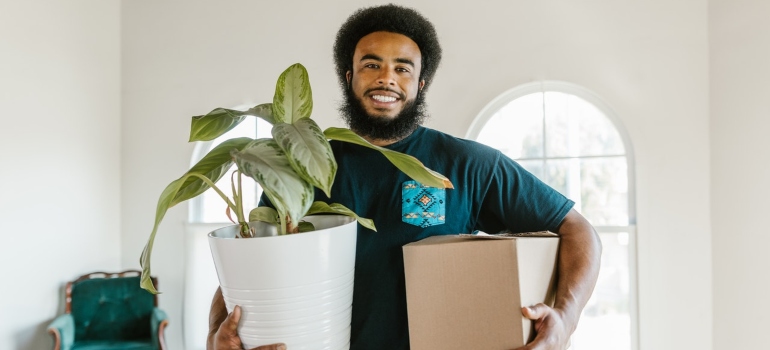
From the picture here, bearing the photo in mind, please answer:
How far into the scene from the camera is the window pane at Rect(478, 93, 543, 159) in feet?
11.5

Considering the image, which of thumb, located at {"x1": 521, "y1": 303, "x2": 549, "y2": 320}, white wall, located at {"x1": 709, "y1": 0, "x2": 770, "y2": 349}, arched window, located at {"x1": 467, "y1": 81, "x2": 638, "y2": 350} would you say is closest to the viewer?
thumb, located at {"x1": 521, "y1": 303, "x2": 549, "y2": 320}

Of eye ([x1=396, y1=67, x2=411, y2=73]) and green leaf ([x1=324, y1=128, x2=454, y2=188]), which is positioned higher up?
eye ([x1=396, y1=67, x2=411, y2=73])

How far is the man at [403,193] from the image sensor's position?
1135mm

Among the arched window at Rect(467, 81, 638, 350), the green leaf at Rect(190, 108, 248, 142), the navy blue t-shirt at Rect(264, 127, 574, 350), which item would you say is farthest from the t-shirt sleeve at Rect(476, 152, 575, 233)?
the arched window at Rect(467, 81, 638, 350)

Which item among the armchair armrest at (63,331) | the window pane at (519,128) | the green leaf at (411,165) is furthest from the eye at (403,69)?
the armchair armrest at (63,331)

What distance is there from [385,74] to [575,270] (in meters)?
0.59

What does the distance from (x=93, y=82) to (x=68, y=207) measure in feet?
2.97

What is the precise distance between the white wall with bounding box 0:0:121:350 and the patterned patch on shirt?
2.90 m

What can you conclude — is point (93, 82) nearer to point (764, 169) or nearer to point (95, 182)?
point (95, 182)

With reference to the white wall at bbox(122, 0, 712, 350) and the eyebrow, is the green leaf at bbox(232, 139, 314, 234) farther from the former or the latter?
the white wall at bbox(122, 0, 712, 350)

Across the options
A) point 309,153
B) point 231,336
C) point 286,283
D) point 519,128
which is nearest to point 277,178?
point 309,153

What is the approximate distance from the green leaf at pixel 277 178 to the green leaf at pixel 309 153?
2 cm

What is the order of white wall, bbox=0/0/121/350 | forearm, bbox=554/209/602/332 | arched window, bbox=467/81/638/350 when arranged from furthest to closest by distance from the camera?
arched window, bbox=467/81/638/350, white wall, bbox=0/0/121/350, forearm, bbox=554/209/602/332

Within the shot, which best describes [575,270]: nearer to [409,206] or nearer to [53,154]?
[409,206]
